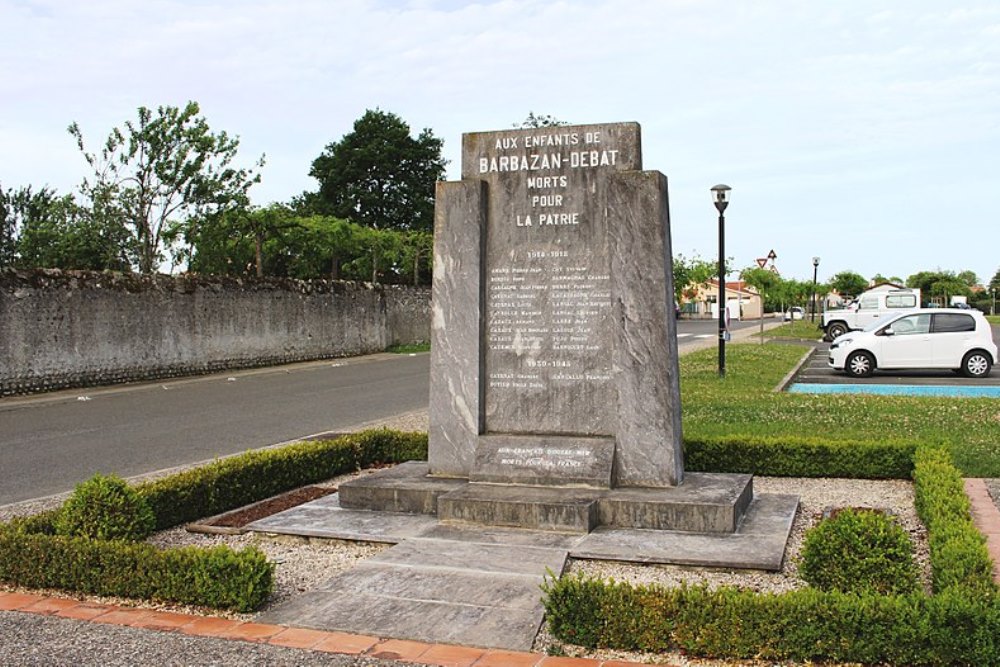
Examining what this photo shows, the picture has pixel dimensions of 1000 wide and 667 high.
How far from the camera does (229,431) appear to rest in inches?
528

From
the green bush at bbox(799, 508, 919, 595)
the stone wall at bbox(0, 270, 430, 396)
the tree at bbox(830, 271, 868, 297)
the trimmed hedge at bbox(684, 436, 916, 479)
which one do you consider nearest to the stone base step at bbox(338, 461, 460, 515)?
the trimmed hedge at bbox(684, 436, 916, 479)

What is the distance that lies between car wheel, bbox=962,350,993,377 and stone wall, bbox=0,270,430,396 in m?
17.4

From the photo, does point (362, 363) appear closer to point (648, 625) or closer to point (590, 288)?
point (590, 288)

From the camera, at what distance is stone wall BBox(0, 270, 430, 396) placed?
62.1ft

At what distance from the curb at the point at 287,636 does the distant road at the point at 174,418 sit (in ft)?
13.0

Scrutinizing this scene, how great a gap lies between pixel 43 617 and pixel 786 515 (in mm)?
5194

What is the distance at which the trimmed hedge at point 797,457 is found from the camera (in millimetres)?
9219

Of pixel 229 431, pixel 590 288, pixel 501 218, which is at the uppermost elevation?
pixel 501 218

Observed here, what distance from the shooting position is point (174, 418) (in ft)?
49.3

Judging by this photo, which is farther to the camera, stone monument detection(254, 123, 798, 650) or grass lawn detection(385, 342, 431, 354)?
grass lawn detection(385, 342, 431, 354)

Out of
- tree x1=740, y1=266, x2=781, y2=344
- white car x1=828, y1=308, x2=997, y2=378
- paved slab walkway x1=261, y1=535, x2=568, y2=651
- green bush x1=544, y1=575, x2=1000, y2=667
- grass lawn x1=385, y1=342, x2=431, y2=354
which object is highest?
tree x1=740, y1=266, x2=781, y2=344

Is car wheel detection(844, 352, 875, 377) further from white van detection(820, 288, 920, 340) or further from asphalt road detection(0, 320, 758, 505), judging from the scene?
white van detection(820, 288, 920, 340)

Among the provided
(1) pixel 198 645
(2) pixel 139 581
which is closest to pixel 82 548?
(2) pixel 139 581

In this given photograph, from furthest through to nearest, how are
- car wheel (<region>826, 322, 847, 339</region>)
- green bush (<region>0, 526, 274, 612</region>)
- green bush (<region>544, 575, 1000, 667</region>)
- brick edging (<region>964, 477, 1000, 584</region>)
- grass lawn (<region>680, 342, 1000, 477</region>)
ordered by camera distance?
car wheel (<region>826, 322, 847, 339</region>)
grass lawn (<region>680, 342, 1000, 477</region>)
brick edging (<region>964, 477, 1000, 584</region>)
green bush (<region>0, 526, 274, 612</region>)
green bush (<region>544, 575, 1000, 667</region>)
